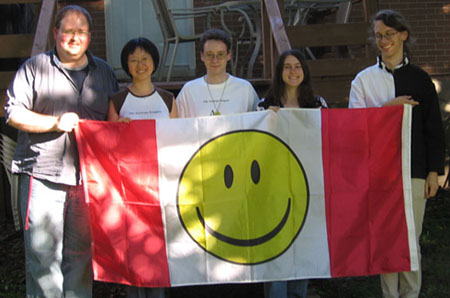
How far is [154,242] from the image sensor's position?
328 centimetres

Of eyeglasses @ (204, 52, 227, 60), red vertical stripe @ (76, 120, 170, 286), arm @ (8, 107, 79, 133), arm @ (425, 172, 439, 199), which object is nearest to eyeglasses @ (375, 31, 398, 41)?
arm @ (425, 172, 439, 199)

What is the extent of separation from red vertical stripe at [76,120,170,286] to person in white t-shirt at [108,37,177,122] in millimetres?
73

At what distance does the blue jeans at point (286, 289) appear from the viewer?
330 centimetres

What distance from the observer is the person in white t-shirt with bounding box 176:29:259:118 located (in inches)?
133

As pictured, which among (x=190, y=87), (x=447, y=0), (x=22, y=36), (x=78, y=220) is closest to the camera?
(x=78, y=220)

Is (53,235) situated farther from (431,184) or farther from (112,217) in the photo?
(431,184)

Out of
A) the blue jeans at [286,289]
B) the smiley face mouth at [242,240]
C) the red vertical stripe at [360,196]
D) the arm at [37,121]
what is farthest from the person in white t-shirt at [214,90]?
the blue jeans at [286,289]

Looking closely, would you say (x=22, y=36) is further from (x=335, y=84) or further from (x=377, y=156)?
(x=377, y=156)

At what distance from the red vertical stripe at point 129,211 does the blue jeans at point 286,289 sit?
0.64 m

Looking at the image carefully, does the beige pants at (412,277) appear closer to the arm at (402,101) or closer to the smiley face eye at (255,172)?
the arm at (402,101)

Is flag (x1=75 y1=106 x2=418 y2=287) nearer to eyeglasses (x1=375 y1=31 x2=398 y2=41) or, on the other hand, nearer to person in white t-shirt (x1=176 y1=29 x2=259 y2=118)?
person in white t-shirt (x1=176 y1=29 x2=259 y2=118)

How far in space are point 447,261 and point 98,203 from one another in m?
3.46

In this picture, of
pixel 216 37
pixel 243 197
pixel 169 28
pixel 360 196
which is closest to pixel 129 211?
pixel 243 197

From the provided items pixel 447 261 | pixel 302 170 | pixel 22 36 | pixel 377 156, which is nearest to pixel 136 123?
pixel 302 170
